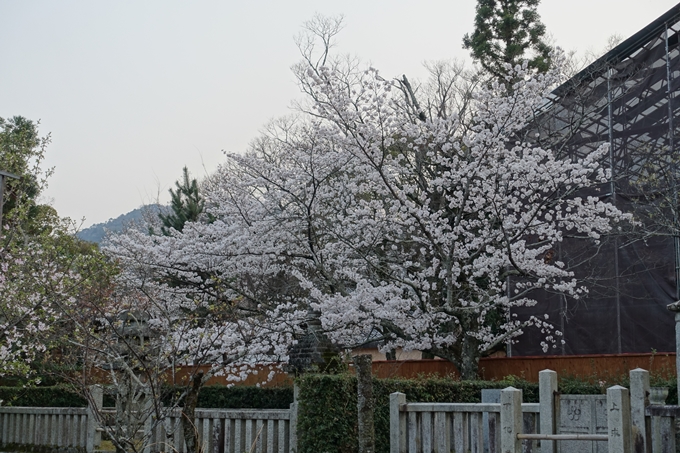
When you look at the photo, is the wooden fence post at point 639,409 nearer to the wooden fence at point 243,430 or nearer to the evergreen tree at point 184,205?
the wooden fence at point 243,430

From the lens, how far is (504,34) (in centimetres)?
2520

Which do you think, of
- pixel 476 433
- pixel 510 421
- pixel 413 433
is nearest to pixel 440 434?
pixel 413 433

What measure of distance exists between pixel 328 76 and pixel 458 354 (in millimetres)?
6823

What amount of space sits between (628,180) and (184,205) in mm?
16588

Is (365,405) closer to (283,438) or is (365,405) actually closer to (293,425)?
(293,425)

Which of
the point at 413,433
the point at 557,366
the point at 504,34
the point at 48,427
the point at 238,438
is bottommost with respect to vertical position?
the point at 48,427

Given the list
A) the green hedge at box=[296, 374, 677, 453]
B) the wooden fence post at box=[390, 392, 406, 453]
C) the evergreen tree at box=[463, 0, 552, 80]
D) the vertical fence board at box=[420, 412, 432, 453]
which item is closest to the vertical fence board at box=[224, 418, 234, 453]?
the green hedge at box=[296, 374, 677, 453]

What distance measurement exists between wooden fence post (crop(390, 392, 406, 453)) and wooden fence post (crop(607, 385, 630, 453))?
7.94 ft

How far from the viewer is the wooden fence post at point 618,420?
21.7ft

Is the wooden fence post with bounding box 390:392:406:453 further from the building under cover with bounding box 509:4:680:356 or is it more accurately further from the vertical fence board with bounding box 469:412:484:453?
the building under cover with bounding box 509:4:680:356

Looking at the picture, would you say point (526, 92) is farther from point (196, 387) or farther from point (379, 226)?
point (196, 387)

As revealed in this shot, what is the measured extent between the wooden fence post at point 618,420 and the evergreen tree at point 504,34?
766 inches

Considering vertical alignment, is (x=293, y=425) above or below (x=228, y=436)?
above

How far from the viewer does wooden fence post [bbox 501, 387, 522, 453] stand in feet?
23.0
